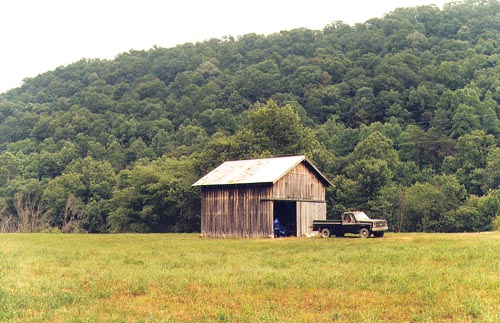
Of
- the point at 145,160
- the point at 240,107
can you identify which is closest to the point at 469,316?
the point at 145,160

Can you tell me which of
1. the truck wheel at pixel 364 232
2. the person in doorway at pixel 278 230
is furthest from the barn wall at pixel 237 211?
the truck wheel at pixel 364 232

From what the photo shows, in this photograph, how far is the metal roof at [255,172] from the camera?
42.9 metres

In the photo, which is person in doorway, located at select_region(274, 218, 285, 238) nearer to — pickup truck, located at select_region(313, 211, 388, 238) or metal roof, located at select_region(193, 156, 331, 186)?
pickup truck, located at select_region(313, 211, 388, 238)

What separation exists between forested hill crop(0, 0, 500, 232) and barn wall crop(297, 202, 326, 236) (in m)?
20.0

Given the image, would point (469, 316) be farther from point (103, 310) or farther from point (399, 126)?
point (399, 126)

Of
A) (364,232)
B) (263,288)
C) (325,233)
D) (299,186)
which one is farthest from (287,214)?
(263,288)

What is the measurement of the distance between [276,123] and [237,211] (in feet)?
102

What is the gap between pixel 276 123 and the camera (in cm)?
7344

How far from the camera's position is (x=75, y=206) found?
88.5 m

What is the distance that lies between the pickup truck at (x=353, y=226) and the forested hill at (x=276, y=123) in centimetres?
2580

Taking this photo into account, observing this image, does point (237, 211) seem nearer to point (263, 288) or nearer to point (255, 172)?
point (255, 172)

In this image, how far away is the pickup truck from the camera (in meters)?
37.7

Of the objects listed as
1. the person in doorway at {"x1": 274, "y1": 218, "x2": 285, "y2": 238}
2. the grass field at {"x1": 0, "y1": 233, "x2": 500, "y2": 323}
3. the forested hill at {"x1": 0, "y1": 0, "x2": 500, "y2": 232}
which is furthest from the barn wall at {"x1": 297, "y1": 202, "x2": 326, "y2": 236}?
the forested hill at {"x1": 0, "y1": 0, "x2": 500, "y2": 232}

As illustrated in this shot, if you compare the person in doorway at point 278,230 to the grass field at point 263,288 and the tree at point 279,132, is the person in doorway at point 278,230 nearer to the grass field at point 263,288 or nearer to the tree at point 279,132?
the grass field at point 263,288
